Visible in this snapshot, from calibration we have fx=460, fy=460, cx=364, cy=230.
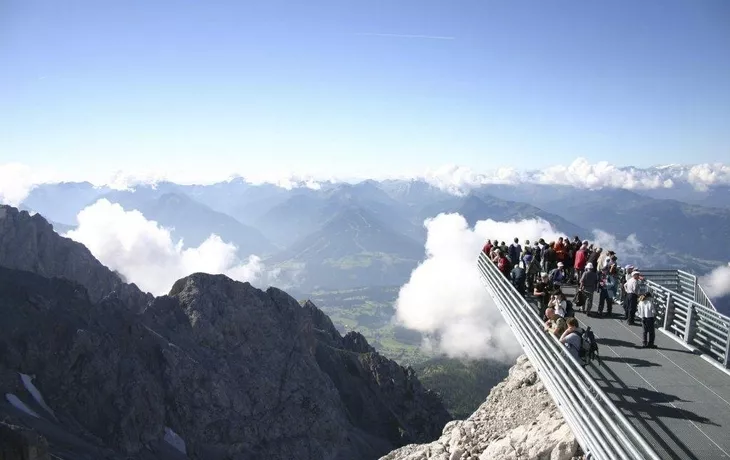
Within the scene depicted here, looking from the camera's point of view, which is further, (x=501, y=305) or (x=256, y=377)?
(x=256, y=377)

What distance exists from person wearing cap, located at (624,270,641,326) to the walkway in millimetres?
Answer: 1227

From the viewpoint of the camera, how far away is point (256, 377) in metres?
90.9

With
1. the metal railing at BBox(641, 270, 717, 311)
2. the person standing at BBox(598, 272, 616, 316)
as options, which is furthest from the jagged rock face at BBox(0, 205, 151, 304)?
the metal railing at BBox(641, 270, 717, 311)

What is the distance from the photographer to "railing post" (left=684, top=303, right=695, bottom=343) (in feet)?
51.6

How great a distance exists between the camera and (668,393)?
1233 centimetres

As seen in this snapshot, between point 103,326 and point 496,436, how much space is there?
80.3 m

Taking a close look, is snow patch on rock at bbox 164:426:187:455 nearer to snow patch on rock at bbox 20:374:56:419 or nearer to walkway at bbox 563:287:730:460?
snow patch on rock at bbox 20:374:56:419

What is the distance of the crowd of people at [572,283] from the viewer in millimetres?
15125

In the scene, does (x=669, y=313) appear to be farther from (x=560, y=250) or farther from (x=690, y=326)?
(x=560, y=250)

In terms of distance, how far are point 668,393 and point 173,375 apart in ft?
271

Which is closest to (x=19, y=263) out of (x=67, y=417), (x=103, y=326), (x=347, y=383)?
(x=103, y=326)

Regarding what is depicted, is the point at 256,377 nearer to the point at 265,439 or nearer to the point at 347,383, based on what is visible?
the point at 265,439

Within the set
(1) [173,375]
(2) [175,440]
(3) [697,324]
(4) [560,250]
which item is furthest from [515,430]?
(1) [173,375]

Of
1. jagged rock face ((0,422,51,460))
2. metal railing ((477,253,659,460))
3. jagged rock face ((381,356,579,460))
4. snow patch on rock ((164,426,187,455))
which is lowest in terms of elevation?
snow patch on rock ((164,426,187,455))
